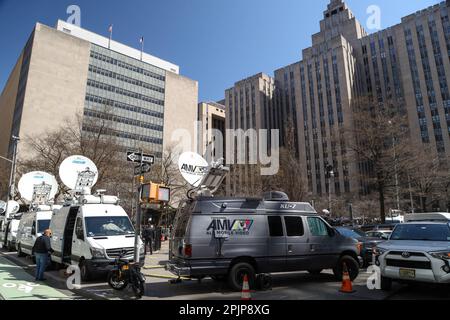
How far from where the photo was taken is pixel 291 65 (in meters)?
125

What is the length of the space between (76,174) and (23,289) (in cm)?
683

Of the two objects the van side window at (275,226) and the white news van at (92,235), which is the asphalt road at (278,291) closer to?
the white news van at (92,235)

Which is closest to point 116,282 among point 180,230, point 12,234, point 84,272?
point 180,230

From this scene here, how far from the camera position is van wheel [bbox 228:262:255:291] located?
8.16m

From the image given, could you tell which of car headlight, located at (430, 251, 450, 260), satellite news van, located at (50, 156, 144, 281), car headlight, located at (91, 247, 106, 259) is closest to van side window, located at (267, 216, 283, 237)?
car headlight, located at (430, 251, 450, 260)

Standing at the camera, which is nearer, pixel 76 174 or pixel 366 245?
pixel 366 245

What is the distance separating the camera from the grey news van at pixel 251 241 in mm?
8164

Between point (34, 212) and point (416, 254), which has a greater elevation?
point (34, 212)

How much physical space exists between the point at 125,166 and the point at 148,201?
2820cm

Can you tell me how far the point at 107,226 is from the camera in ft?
36.9

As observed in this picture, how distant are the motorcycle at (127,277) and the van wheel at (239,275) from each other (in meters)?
2.28

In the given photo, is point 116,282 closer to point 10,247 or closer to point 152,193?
point 152,193

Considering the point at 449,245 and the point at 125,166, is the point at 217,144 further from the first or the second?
the point at 449,245

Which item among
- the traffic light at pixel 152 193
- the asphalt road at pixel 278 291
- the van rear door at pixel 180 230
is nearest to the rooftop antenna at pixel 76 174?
the asphalt road at pixel 278 291
